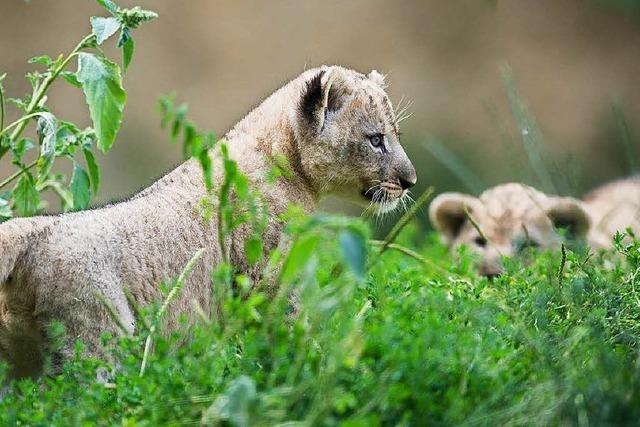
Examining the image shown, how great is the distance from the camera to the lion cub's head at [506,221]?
6.46 meters

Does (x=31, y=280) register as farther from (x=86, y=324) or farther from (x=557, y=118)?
(x=557, y=118)

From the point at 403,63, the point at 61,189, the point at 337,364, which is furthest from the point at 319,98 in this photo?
the point at 403,63

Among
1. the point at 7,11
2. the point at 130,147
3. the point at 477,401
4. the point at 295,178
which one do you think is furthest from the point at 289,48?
the point at 477,401

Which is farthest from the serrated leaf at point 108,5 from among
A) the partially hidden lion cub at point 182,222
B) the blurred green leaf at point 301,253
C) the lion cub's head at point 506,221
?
the lion cub's head at point 506,221

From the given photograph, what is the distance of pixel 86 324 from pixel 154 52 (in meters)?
8.25

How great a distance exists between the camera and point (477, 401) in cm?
287

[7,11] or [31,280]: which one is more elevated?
[7,11]

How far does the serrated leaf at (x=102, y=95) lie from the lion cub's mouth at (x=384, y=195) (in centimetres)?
138

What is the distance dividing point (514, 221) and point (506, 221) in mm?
53

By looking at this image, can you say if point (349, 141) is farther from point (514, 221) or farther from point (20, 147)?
point (514, 221)

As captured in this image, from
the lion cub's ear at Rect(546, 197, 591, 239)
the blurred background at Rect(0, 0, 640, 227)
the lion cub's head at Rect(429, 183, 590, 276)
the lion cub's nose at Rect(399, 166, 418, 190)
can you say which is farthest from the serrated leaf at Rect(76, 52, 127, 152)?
the blurred background at Rect(0, 0, 640, 227)

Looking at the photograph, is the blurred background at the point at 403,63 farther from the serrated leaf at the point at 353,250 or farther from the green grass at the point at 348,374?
the serrated leaf at the point at 353,250

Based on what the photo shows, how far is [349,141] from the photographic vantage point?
4.77 m

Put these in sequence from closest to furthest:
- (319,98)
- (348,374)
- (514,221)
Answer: (348,374), (319,98), (514,221)
